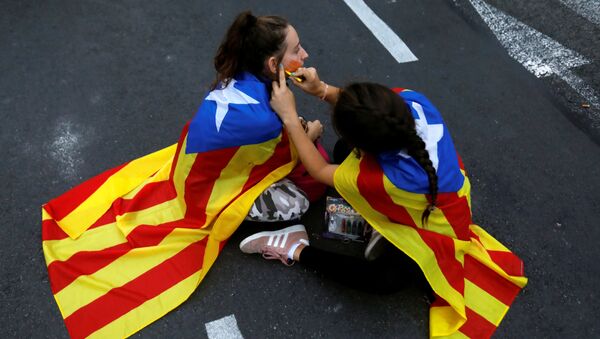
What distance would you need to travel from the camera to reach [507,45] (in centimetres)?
368

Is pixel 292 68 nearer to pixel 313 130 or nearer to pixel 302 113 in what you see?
pixel 313 130

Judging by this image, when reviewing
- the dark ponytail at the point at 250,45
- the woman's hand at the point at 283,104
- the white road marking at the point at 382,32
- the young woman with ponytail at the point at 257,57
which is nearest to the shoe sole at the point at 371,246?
the young woman with ponytail at the point at 257,57

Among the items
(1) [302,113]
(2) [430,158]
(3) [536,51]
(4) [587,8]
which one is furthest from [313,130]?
(4) [587,8]

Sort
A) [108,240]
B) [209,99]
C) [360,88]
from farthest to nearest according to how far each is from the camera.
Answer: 1. [108,240]
2. [209,99]
3. [360,88]

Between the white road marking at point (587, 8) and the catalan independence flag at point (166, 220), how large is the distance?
116 inches

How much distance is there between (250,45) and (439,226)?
3.84ft

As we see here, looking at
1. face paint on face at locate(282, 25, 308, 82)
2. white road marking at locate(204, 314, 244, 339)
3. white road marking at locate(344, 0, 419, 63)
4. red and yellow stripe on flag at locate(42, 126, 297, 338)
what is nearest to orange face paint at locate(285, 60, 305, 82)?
face paint on face at locate(282, 25, 308, 82)

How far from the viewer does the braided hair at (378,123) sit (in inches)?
69.9

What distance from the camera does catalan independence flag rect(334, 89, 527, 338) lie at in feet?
6.41

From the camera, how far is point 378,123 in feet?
5.81

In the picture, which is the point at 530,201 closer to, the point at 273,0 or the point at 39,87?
the point at 273,0

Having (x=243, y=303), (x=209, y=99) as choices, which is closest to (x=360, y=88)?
(x=209, y=99)

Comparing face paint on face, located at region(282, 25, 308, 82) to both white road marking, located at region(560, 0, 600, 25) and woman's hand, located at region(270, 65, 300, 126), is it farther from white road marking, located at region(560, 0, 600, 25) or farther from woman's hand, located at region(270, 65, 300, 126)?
white road marking, located at region(560, 0, 600, 25)

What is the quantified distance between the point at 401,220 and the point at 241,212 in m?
0.79
